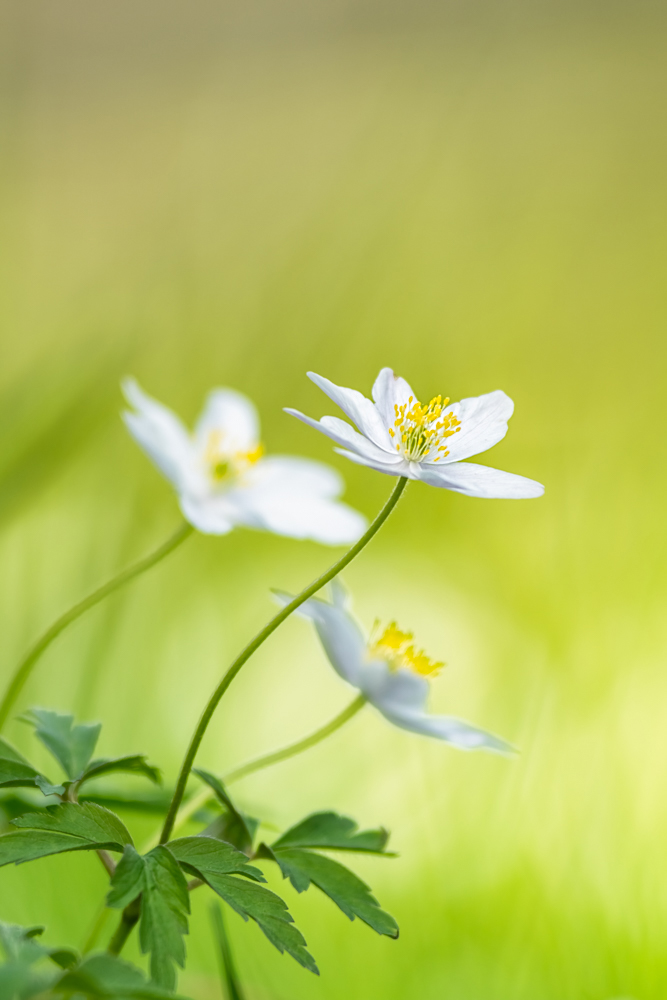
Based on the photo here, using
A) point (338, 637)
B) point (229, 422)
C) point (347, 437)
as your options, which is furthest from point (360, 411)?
point (229, 422)

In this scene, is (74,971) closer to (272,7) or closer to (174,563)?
(174,563)

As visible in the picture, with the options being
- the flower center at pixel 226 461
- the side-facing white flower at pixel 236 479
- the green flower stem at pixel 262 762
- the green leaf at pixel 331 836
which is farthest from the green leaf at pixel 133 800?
Answer: the flower center at pixel 226 461

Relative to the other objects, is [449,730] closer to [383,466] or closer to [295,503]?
[383,466]

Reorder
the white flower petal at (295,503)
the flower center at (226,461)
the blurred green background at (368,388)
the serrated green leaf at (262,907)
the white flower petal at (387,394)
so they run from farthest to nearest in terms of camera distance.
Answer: the blurred green background at (368,388) < the flower center at (226,461) < the white flower petal at (295,503) < the white flower petal at (387,394) < the serrated green leaf at (262,907)

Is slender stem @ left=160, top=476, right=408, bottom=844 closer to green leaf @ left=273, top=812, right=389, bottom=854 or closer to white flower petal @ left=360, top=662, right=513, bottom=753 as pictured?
green leaf @ left=273, top=812, right=389, bottom=854

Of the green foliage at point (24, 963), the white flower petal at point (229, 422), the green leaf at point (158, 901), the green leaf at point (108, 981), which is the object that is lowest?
the green foliage at point (24, 963)

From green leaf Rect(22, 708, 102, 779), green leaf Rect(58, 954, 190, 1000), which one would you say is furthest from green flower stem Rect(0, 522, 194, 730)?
green leaf Rect(58, 954, 190, 1000)

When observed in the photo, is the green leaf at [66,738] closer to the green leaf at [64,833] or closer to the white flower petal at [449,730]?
the green leaf at [64,833]
